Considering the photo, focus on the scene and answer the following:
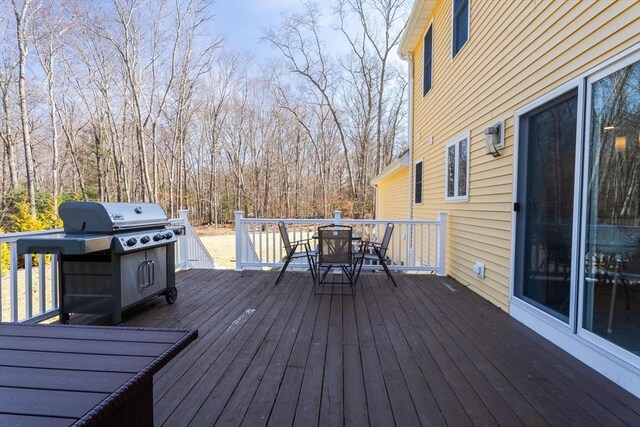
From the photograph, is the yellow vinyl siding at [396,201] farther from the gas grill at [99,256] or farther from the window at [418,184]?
the gas grill at [99,256]

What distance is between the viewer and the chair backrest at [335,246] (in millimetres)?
4242

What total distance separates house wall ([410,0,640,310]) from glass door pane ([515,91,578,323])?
0.68 ft

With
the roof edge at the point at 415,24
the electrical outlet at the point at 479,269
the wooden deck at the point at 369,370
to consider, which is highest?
the roof edge at the point at 415,24

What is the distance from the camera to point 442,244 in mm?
5246

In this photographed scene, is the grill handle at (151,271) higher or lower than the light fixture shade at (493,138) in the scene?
lower

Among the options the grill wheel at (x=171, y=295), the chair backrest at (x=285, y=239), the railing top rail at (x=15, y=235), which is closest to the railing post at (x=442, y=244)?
the chair backrest at (x=285, y=239)

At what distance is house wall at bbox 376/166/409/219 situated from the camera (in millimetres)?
8461

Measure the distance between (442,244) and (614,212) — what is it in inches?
123

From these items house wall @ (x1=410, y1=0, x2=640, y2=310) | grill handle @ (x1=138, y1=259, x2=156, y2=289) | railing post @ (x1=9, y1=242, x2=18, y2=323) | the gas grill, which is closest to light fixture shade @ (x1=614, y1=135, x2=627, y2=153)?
house wall @ (x1=410, y1=0, x2=640, y2=310)

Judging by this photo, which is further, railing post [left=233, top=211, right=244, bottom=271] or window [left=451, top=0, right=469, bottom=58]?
railing post [left=233, top=211, right=244, bottom=271]

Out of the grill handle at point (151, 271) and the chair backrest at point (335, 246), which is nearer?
the grill handle at point (151, 271)

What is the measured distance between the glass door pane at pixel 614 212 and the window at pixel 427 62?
15.5 feet

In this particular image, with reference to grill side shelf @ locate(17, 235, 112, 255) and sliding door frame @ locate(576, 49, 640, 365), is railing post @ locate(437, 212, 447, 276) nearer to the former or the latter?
sliding door frame @ locate(576, 49, 640, 365)

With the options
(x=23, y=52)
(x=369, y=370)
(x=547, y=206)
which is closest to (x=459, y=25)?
(x=547, y=206)
